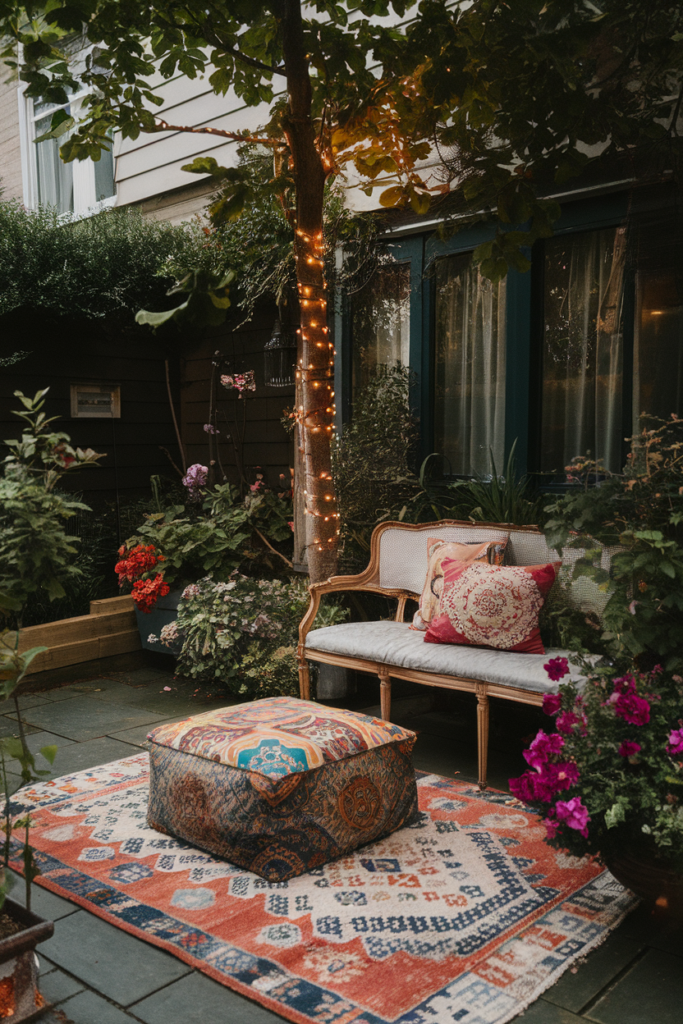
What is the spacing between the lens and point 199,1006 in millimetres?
2006

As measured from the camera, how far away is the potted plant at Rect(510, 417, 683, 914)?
6.97 feet

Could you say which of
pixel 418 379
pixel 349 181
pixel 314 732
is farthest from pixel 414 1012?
pixel 349 181

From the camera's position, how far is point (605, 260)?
4102mm

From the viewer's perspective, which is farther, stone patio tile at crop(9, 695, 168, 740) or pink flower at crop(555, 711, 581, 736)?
stone patio tile at crop(9, 695, 168, 740)

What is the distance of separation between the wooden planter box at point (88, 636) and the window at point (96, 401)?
5.09 feet

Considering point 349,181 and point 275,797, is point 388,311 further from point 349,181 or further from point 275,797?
point 275,797

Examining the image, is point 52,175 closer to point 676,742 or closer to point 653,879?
point 676,742

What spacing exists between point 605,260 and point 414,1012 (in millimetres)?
3453

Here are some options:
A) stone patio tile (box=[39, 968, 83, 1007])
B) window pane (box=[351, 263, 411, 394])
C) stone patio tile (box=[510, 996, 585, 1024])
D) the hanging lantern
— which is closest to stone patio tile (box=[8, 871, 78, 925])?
stone patio tile (box=[39, 968, 83, 1007])

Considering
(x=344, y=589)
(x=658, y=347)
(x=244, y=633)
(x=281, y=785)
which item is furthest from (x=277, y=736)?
(x=658, y=347)

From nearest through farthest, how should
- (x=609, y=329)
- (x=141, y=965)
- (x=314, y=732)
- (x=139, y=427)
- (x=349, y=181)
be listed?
(x=141, y=965) < (x=314, y=732) < (x=609, y=329) < (x=349, y=181) < (x=139, y=427)

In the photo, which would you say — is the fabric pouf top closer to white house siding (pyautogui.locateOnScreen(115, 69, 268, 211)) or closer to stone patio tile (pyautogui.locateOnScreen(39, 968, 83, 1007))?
stone patio tile (pyautogui.locateOnScreen(39, 968, 83, 1007))

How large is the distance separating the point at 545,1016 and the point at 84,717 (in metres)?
3.07

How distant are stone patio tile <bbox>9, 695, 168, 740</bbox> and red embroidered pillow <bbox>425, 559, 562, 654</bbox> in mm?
1778
